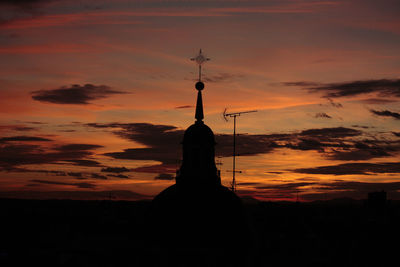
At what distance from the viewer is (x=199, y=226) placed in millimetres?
75125

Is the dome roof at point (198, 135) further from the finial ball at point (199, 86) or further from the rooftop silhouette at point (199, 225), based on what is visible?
the rooftop silhouette at point (199, 225)

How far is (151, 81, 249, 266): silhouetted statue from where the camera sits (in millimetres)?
74812

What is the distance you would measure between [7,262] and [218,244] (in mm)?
53927

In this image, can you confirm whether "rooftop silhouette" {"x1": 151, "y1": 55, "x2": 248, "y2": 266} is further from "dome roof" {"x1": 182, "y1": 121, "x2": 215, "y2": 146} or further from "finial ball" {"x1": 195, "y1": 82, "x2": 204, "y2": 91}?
"finial ball" {"x1": 195, "y1": 82, "x2": 204, "y2": 91}

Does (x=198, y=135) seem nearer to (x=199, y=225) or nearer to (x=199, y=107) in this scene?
(x=199, y=107)

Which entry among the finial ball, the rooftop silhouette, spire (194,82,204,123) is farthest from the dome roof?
the rooftop silhouette

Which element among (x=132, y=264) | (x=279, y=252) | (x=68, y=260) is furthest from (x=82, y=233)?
(x=132, y=264)

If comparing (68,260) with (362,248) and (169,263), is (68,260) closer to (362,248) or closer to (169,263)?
(169,263)

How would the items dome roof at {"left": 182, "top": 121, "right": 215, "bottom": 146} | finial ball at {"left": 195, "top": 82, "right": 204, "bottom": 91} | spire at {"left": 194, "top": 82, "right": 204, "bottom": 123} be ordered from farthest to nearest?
finial ball at {"left": 195, "top": 82, "right": 204, "bottom": 91}, spire at {"left": 194, "top": 82, "right": 204, "bottom": 123}, dome roof at {"left": 182, "top": 121, "right": 215, "bottom": 146}

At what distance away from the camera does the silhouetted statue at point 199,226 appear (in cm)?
7481

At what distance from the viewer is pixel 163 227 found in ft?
251

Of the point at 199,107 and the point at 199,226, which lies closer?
the point at 199,226

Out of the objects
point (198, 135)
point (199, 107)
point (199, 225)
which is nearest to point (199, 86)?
point (199, 107)

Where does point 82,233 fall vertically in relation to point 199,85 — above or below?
below
